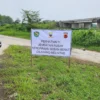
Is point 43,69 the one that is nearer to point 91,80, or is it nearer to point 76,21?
point 91,80

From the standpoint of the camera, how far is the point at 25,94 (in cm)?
524

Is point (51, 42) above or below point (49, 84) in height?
above

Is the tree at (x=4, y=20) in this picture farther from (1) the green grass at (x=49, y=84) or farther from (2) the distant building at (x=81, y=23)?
(1) the green grass at (x=49, y=84)

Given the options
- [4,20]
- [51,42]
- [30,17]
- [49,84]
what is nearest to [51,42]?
[51,42]

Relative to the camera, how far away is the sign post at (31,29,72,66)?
314 inches

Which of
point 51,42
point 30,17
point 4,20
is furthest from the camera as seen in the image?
point 4,20

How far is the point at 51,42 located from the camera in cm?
806

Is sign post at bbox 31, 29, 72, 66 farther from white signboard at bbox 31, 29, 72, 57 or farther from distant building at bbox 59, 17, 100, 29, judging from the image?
distant building at bbox 59, 17, 100, 29

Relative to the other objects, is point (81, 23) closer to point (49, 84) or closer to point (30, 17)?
point (30, 17)

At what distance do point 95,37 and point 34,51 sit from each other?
379 inches

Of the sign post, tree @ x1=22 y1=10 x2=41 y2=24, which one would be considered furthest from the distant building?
the sign post

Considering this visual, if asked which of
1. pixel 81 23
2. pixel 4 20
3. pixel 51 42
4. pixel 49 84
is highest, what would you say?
pixel 4 20

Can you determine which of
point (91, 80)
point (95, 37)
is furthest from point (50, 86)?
point (95, 37)

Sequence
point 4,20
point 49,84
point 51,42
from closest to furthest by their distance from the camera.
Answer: point 49,84
point 51,42
point 4,20
